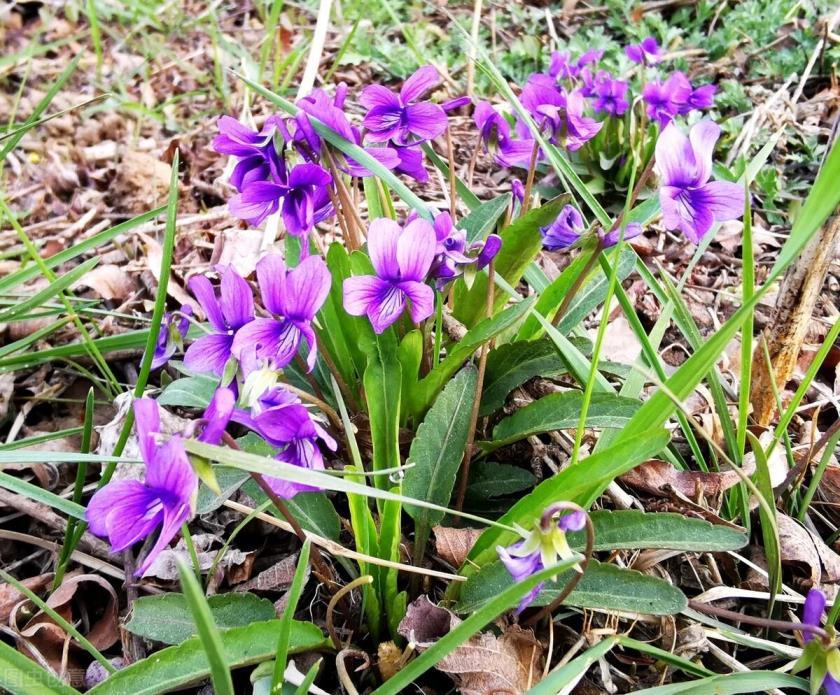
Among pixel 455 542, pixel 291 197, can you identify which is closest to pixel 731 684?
pixel 455 542

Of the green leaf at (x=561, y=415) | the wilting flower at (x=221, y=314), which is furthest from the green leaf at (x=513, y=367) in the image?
the wilting flower at (x=221, y=314)

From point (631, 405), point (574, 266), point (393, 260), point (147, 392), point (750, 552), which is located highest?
point (393, 260)

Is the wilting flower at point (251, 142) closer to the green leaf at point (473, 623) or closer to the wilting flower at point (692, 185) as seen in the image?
the wilting flower at point (692, 185)

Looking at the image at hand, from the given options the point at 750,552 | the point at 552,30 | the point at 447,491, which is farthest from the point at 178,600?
the point at 552,30

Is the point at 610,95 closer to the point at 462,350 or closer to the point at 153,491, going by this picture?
the point at 462,350

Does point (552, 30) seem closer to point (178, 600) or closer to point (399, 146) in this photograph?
point (399, 146)

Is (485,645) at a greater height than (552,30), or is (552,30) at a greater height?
(552,30)
